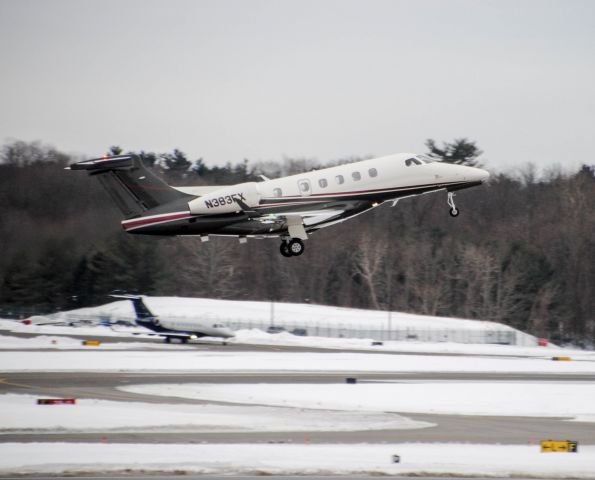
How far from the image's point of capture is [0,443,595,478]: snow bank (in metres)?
25.0

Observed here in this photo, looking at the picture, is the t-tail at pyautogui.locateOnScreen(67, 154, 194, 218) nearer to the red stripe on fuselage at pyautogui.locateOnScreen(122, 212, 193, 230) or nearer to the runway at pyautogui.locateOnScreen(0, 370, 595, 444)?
the red stripe on fuselage at pyautogui.locateOnScreen(122, 212, 193, 230)

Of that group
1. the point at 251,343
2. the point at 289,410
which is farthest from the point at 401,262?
the point at 289,410

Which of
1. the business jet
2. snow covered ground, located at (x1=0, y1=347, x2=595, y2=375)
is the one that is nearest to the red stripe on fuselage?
the business jet

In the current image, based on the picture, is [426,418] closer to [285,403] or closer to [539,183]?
[285,403]

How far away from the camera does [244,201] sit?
1547 inches

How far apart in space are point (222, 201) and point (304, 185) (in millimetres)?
3544

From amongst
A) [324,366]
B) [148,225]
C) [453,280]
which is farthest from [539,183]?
[148,225]

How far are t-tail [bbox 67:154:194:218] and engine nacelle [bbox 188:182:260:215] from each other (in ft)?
2.55

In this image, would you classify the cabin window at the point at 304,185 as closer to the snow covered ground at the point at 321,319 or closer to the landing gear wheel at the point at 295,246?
the landing gear wheel at the point at 295,246

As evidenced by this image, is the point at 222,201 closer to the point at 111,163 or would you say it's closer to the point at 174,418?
the point at 111,163

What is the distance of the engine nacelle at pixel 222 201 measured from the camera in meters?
39.0

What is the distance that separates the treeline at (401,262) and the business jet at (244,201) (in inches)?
1565

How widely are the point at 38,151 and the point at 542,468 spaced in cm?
6598

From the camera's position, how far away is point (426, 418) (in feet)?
119
